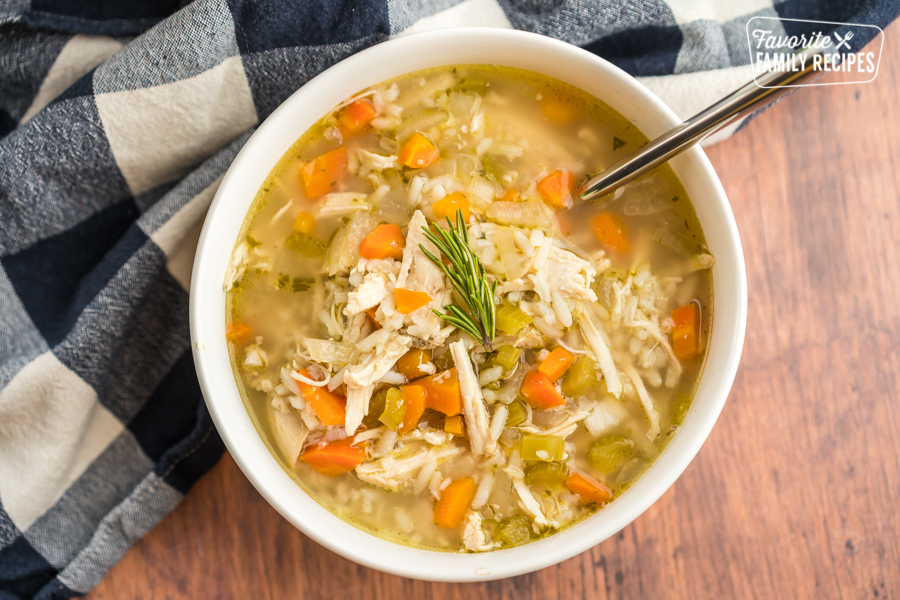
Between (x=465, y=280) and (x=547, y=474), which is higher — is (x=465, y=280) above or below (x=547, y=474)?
above

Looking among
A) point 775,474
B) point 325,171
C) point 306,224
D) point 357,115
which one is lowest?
point 775,474

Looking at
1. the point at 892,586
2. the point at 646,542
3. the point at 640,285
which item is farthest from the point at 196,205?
the point at 892,586

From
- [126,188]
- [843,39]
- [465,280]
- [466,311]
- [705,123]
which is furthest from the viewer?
[126,188]

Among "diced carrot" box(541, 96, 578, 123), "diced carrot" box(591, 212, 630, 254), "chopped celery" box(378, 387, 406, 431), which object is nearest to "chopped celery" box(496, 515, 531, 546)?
"chopped celery" box(378, 387, 406, 431)

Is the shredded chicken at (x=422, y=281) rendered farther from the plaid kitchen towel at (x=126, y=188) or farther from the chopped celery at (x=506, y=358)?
the plaid kitchen towel at (x=126, y=188)

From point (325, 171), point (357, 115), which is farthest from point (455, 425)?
point (357, 115)

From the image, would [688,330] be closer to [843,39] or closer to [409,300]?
[409,300]
